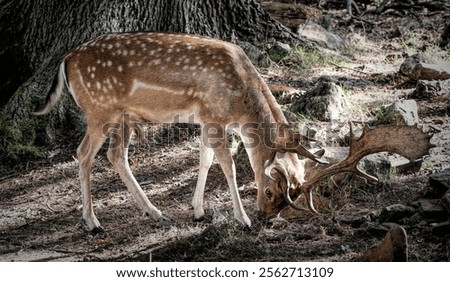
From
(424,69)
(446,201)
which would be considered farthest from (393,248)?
(424,69)

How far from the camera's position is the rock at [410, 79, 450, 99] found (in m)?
6.61

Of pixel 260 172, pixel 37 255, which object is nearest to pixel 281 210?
pixel 260 172

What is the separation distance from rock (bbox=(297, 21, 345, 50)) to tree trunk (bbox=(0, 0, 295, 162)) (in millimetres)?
542

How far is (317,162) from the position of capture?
5.10m

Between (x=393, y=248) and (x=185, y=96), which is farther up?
(x=185, y=96)

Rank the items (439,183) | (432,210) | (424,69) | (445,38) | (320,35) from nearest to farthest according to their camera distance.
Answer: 1. (432,210)
2. (439,183)
3. (424,69)
4. (445,38)
5. (320,35)

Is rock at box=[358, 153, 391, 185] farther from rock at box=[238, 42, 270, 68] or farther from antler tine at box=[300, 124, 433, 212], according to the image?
rock at box=[238, 42, 270, 68]

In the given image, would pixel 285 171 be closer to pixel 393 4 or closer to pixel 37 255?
pixel 37 255

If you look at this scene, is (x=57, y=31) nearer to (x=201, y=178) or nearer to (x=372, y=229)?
(x=201, y=178)

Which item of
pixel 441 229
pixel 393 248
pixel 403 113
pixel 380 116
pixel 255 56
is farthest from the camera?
pixel 255 56

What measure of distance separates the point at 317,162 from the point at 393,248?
96cm

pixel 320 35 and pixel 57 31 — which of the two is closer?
pixel 57 31

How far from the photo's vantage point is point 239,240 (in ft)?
16.4

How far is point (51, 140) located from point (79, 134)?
0.22 m
